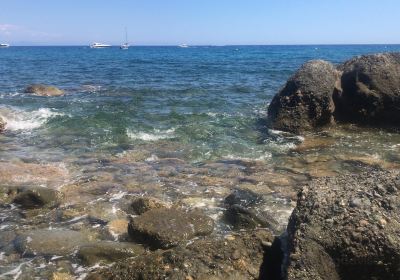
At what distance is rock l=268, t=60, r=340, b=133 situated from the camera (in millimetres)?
12758

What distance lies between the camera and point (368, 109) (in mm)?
13055

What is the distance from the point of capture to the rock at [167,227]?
18.7 feet

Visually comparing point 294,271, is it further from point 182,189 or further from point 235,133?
point 235,133

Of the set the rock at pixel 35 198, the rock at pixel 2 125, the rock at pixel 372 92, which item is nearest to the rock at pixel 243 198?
the rock at pixel 35 198

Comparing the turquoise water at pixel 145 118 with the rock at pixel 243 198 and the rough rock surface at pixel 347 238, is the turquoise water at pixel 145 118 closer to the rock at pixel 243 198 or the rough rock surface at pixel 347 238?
the rock at pixel 243 198

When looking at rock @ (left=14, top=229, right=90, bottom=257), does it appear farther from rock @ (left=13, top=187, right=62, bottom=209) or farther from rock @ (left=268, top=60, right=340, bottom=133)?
rock @ (left=268, top=60, right=340, bottom=133)

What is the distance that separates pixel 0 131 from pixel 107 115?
3711 millimetres

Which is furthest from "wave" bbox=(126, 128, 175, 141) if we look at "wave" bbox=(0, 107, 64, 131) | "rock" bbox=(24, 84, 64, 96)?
"rock" bbox=(24, 84, 64, 96)

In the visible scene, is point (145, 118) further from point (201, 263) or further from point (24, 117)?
point (201, 263)

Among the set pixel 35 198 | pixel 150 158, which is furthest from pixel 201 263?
pixel 150 158

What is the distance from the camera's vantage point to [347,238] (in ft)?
13.9

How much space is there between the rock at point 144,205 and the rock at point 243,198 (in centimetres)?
117

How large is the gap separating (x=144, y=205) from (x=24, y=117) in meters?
10.3

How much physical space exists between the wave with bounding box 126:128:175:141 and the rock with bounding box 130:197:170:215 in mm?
5208
